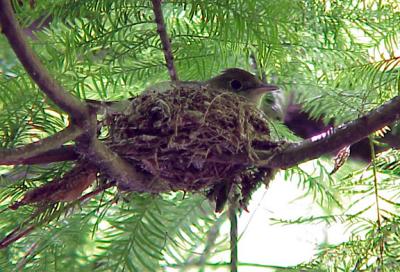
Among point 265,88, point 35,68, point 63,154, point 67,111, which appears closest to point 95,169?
point 63,154

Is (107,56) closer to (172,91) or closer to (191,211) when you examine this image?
(172,91)

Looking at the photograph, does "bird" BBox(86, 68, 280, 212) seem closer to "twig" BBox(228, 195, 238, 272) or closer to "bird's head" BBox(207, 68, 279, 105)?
"bird's head" BBox(207, 68, 279, 105)

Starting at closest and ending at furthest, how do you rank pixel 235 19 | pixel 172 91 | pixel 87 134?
1. pixel 87 134
2. pixel 235 19
3. pixel 172 91

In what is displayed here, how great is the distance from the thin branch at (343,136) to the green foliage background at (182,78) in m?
0.27

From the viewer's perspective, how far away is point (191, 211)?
9.59 feet

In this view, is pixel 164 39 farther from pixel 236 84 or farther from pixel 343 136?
pixel 236 84

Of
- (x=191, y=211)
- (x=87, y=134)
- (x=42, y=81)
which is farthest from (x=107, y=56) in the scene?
(x=42, y=81)

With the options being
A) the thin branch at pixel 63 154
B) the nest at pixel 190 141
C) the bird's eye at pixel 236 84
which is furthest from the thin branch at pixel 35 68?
the bird's eye at pixel 236 84

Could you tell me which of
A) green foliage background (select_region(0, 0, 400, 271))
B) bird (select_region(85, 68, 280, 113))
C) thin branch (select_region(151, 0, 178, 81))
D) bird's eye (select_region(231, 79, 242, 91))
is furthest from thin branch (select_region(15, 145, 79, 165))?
bird's eye (select_region(231, 79, 242, 91))

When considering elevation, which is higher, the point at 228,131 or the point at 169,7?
the point at 169,7

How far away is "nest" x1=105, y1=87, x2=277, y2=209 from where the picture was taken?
7.84 feet

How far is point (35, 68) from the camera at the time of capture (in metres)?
1.51

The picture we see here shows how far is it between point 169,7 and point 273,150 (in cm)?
95

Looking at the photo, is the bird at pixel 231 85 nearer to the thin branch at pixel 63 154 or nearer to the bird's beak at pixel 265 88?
the bird's beak at pixel 265 88
